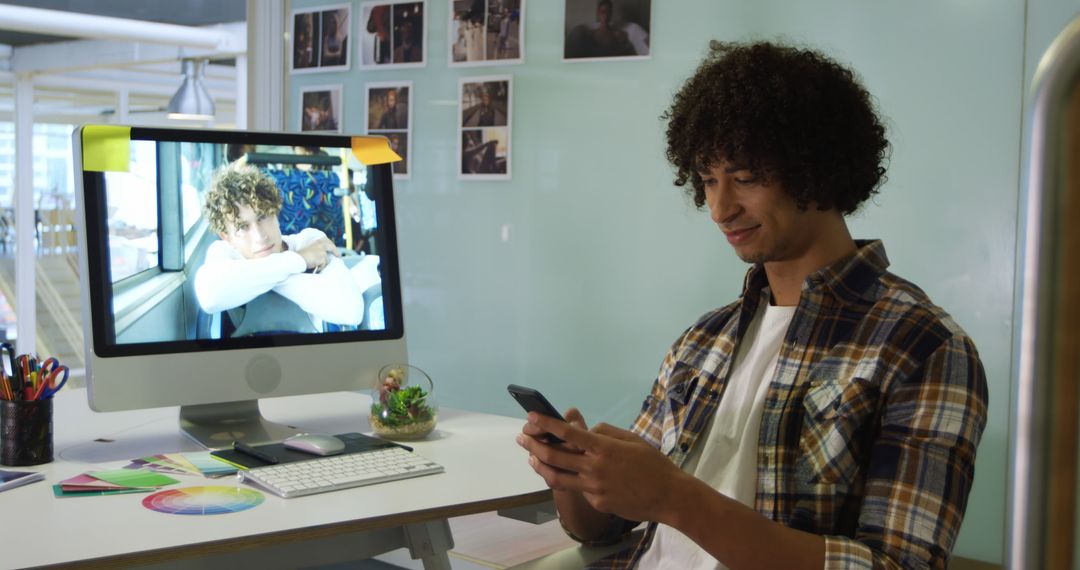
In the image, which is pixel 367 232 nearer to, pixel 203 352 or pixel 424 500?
pixel 203 352

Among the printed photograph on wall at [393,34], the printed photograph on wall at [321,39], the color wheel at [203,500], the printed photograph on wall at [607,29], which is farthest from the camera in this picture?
the printed photograph on wall at [321,39]

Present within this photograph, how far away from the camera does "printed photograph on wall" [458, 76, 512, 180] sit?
277 cm

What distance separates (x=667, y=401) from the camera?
141cm

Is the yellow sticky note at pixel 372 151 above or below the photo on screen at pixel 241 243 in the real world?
above

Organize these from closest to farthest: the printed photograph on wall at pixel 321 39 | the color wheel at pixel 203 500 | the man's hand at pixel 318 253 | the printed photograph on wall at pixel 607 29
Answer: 1. the color wheel at pixel 203 500
2. the man's hand at pixel 318 253
3. the printed photograph on wall at pixel 607 29
4. the printed photograph on wall at pixel 321 39

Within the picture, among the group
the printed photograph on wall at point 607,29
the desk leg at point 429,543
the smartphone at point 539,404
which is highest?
the printed photograph on wall at point 607,29

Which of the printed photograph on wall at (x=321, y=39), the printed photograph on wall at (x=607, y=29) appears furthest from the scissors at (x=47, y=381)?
the printed photograph on wall at (x=321, y=39)

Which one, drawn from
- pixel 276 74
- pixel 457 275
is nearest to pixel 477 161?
pixel 457 275

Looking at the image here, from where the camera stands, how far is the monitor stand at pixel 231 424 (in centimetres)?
169

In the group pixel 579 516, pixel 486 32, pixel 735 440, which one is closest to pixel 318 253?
pixel 579 516

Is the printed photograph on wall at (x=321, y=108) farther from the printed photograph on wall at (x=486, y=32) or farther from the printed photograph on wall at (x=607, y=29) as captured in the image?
the printed photograph on wall at (x=607, y=29)

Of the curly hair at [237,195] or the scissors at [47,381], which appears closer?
the scissors at [47,381]

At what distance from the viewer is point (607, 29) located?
8.45ft

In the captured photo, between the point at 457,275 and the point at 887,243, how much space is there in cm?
120
